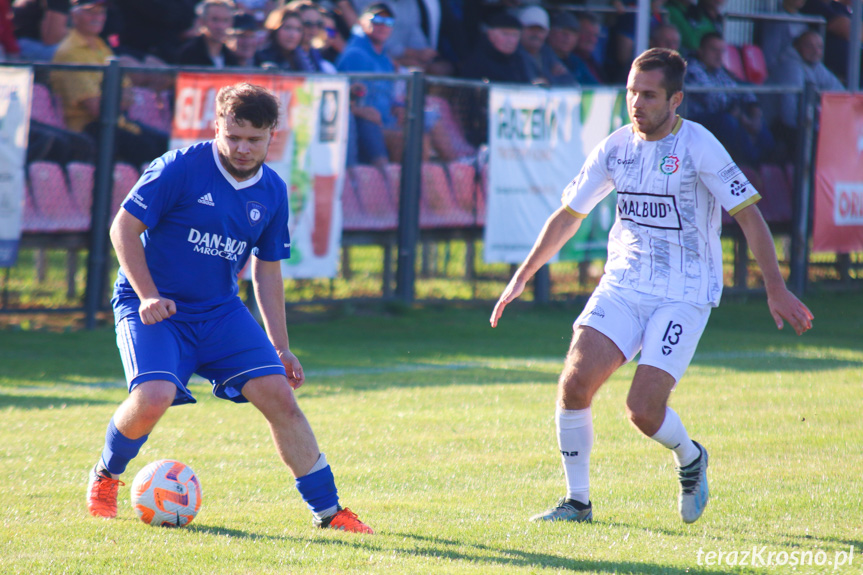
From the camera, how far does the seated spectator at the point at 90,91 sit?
972 cm

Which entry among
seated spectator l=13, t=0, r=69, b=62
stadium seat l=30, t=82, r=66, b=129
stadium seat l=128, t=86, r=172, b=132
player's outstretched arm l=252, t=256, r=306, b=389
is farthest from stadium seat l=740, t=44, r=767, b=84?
player's outstretched arm l=252, t=256, r=306, b=389

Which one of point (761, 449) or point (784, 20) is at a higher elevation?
point (784, 20)

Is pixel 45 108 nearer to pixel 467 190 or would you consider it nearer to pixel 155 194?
pixel 467 190

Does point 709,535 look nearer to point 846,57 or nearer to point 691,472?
point 691,472

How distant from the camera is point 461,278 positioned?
12.3 metres

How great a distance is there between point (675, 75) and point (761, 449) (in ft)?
8.35

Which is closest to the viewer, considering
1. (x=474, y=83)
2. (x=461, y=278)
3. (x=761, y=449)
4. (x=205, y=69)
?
(x=761, y=449)

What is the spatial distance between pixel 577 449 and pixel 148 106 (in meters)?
6.47

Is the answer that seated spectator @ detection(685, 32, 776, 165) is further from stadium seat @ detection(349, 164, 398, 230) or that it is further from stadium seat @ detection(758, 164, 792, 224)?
stadium seat @ detection(349, 164, 398, 230)

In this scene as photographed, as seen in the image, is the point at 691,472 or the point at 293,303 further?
the point at 293,303

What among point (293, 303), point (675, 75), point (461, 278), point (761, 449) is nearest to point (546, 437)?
point (761, 449)

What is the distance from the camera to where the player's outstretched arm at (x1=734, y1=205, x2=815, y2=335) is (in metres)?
4.59

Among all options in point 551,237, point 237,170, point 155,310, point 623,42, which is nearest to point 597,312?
point 551,237

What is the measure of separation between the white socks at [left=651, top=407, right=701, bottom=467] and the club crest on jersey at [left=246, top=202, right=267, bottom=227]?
2.00 m
